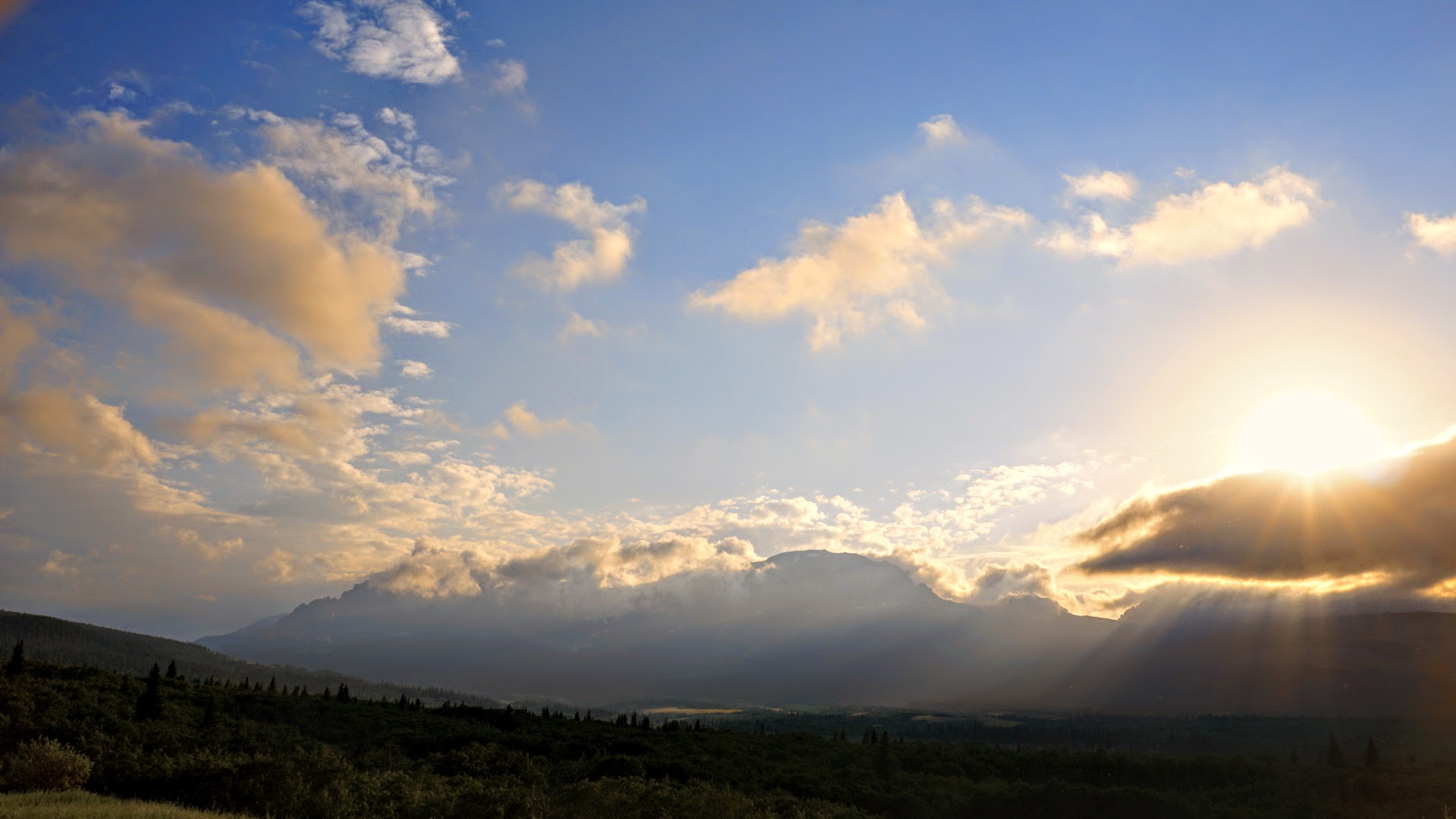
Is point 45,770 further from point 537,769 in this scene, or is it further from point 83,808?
point 537,769

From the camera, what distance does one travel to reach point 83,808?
35.5 metres

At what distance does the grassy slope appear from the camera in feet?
110

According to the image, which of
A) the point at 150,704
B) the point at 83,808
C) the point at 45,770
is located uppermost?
the point at 83,808

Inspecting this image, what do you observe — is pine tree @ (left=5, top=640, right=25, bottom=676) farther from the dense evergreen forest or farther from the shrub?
the shrub

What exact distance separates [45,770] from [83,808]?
11860 mm

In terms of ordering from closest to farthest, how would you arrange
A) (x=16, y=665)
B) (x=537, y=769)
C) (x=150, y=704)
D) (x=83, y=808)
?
(x=83, y=808) → (x=537, y=769) → (x=150, y=704) → (x=16, y=665)

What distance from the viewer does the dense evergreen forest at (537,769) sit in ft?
151

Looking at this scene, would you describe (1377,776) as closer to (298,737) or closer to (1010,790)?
(1010,790)

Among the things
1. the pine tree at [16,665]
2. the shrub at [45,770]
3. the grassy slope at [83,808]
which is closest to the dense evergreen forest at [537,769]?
the shrub at [45,770]

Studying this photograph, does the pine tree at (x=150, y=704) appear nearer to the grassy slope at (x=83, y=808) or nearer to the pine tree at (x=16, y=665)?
the pine tree at (x=16, y=665)

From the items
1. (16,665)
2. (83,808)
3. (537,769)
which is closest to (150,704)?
(16,665)

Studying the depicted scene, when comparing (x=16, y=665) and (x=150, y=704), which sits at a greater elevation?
(x=16, y=665)

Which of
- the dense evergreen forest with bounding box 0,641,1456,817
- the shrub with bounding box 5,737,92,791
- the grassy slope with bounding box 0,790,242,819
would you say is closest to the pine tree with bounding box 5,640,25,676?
the dense evergreen forest with bounding box 0,641,1456,817

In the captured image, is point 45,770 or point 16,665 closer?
point 45,770
